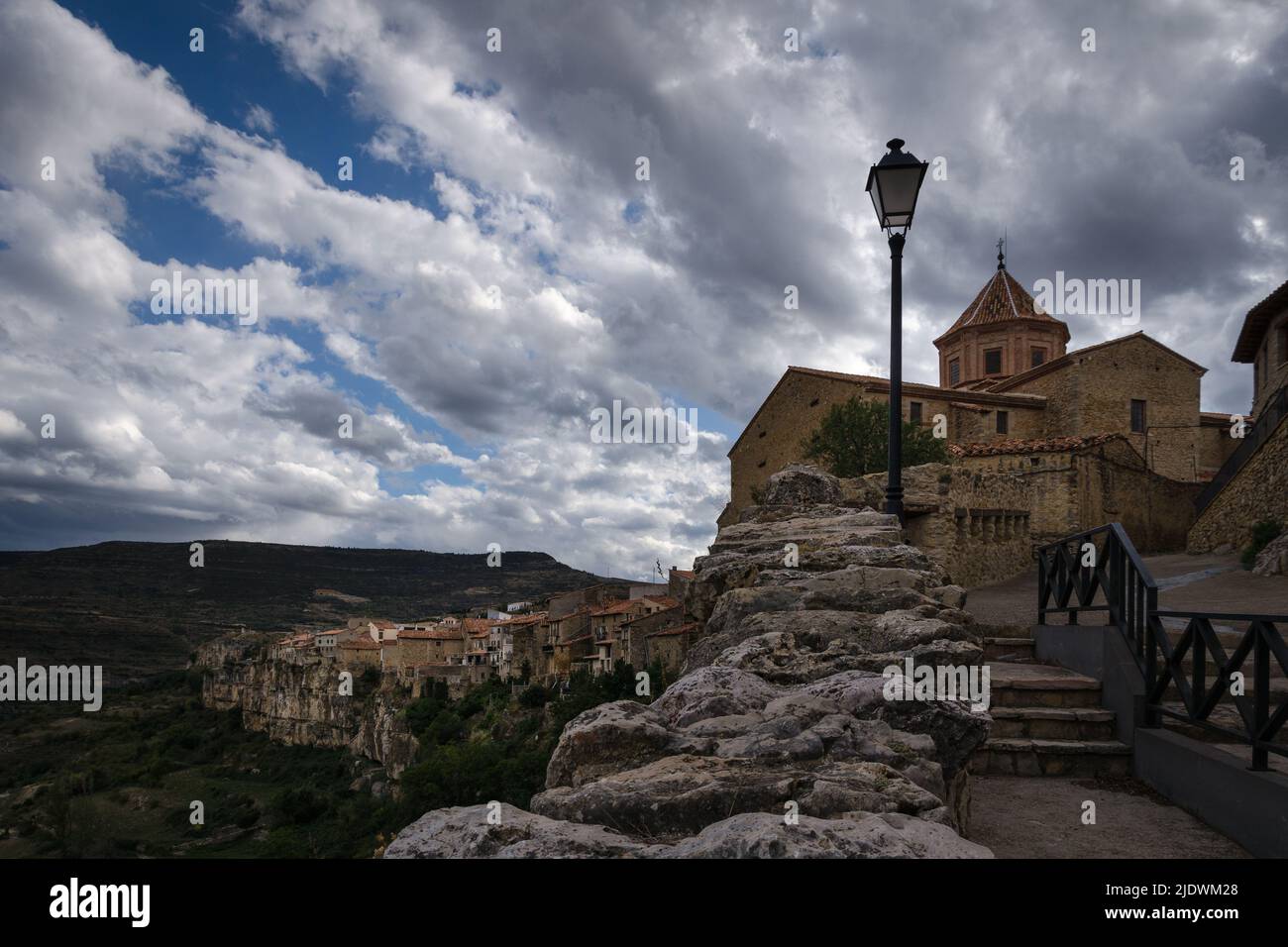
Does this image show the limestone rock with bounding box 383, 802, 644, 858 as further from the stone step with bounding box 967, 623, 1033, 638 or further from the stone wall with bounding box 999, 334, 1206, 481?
the stone wall with bounding box 999, 334, 1206, 481

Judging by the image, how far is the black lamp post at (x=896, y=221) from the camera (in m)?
6.72

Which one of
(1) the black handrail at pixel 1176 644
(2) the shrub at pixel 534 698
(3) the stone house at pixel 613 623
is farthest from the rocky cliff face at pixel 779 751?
(2) the shrub at pixel 534 698

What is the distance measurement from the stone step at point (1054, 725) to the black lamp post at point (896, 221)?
1979 millimetres

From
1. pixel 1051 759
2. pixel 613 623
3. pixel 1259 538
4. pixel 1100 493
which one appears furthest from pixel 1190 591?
pixel 613 623

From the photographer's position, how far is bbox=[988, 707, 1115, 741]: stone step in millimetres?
5191

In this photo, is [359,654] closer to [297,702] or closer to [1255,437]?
[297,702]

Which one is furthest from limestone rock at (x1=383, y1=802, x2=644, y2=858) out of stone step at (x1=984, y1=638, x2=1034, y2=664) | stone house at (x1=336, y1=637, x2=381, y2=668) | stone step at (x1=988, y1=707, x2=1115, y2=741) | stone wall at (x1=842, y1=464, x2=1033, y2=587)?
stone house at (x1=336, y1=637, x2=381, y2=668)

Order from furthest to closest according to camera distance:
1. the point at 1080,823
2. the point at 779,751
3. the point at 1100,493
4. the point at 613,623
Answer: the point at 613,623, the point at 1100,493, the point at 1080,823, the point at 779,751

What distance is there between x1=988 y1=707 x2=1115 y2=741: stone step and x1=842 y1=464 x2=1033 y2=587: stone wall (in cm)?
954

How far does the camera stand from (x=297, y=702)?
6875 centimetres

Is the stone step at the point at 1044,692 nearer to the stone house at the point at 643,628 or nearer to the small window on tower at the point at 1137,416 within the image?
the small window on tower at the point at 1137,416

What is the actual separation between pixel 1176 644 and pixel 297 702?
7522 centimetres
